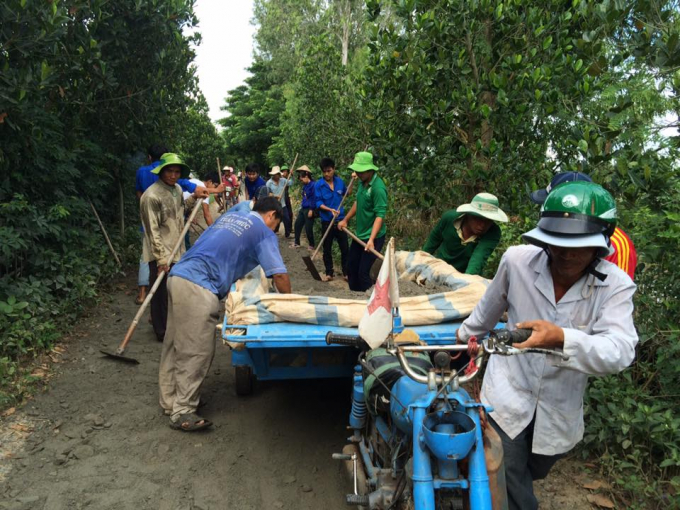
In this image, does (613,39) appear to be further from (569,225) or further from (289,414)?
(289,414)

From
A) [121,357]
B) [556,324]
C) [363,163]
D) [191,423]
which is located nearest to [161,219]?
[121,357]

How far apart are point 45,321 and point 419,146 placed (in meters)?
4.52

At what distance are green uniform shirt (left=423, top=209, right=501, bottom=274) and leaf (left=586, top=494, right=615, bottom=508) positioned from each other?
76.0 inches

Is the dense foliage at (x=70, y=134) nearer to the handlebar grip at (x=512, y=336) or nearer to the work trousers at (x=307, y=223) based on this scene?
the work trousers at (x=307, y=223)

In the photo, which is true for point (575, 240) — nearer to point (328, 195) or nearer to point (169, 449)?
point (169, 449)

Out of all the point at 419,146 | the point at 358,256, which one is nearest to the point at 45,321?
the point at 358,256

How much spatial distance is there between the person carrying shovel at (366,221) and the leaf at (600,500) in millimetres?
3500

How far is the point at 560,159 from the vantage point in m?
5.72

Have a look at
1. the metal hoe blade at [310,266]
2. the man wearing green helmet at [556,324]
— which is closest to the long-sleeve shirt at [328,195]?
the metal hoe blade at [310,266]

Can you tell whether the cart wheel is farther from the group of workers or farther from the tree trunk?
the tree trunk

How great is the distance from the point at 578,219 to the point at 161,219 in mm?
4711

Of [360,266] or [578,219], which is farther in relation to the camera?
[360,266]

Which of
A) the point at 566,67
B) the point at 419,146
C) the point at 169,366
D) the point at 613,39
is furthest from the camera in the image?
the point at 419,146

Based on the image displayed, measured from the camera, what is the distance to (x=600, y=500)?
10.1ft
